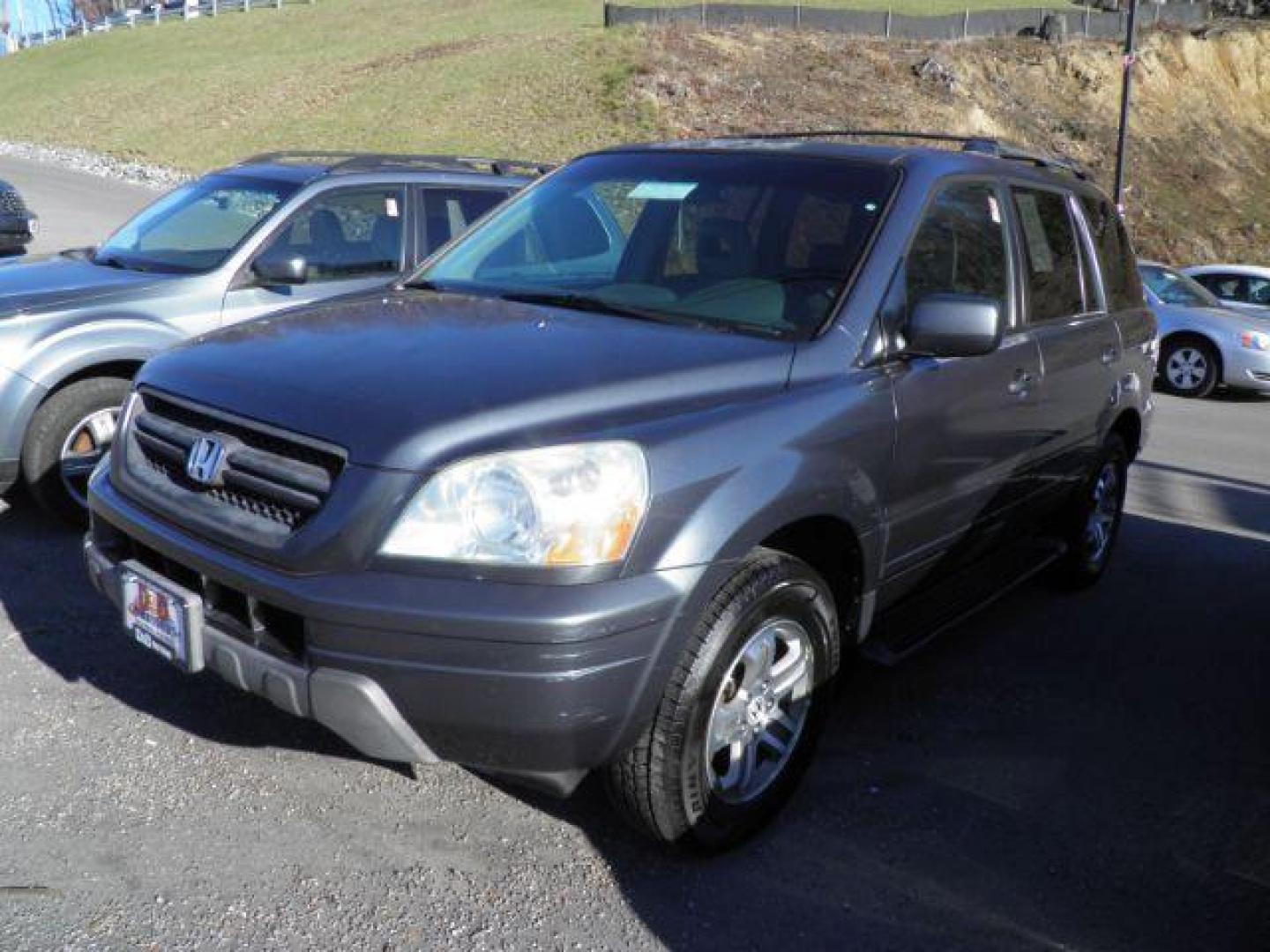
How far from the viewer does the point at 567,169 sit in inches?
189

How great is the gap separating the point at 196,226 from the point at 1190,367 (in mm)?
10642

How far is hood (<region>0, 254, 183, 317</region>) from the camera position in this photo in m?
5.42

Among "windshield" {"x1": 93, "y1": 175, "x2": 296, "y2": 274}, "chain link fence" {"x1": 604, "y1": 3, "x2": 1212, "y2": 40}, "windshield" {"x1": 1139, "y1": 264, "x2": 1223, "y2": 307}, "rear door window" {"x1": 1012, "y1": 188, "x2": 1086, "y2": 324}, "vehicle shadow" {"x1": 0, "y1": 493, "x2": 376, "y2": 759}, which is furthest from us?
"chain link fence" {"x1": 604, "y1": 3, "x2": 1212, "y2": 40}

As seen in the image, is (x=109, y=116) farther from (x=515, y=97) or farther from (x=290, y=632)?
(x=290, y=632)

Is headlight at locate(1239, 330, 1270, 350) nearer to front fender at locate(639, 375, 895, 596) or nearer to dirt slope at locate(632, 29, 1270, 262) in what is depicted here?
front fender at locate(639, 375, 895, 596)

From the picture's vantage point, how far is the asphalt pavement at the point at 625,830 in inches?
120

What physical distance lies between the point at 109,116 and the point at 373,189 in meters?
37.3

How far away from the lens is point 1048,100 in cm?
3919

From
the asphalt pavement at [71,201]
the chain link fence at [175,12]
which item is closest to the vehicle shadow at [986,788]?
the asphalt pavement at [71,201]

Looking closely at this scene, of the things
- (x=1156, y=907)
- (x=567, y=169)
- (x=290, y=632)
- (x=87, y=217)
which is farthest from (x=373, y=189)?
(x=87, y=217)

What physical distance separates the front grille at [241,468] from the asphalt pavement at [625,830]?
917 millimetres

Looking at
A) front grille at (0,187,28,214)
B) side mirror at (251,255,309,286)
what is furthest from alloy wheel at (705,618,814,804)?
front grille at (0,187,28,214)

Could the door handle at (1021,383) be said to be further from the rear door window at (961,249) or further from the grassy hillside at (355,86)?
the grassy hillside at (355,86)

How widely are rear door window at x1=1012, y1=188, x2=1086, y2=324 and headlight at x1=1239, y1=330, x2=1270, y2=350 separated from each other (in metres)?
8.84
